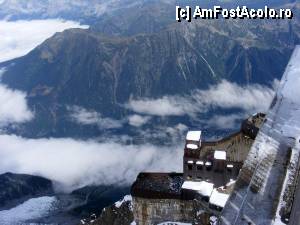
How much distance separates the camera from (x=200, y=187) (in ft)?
366

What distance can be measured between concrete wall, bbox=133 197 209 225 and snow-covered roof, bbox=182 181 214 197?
3.59 meters

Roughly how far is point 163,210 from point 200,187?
11920 mm

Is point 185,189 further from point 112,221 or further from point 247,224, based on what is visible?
point 112,221

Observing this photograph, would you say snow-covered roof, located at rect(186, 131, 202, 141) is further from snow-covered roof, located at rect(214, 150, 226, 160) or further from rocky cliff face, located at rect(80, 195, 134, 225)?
rocky cliff face, located at rect(80, 195, 134, 225)

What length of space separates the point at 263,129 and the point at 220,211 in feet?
113

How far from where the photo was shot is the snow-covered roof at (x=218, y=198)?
104m

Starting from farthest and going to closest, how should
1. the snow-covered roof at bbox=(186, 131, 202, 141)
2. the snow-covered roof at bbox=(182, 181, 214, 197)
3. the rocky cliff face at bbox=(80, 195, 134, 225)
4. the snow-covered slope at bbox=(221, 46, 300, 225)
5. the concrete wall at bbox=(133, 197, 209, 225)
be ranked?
the rocky cliff face at bbox=(80, 195, 134, 225) → the snow-covered roof at bbox=(186, 131, 202, 141) → the concrete wall at bbox=(133, 197, 209, 225) → the snow-covered roof at bbox=(182, 181, 214, 197) → the snow-covered slope at bbox=(221, 46, 300, 225)

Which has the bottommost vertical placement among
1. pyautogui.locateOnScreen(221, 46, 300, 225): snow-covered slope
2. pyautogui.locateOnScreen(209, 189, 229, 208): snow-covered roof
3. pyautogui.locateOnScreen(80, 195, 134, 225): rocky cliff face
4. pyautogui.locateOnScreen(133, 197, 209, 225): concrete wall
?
pyautogui.locateOnScreen(80, 195, 134, 225): rocky cliff face

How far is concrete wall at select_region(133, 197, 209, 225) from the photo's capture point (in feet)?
374

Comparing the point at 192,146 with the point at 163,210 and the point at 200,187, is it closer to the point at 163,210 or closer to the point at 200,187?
the point at 200,187

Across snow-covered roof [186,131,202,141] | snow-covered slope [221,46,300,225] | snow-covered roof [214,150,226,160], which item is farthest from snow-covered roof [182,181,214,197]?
snow-covered roof [186,131,202,141]

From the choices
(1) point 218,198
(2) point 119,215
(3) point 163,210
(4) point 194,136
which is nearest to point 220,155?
(4) point 194,136

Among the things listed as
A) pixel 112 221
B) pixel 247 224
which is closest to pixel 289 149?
pixel 247 224

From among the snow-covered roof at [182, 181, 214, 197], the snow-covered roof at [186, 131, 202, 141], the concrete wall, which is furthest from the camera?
the snow-covered roof at [186, 131, 202, 141]
